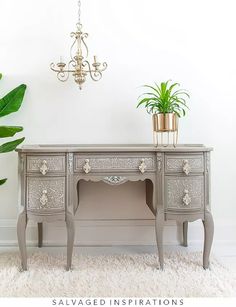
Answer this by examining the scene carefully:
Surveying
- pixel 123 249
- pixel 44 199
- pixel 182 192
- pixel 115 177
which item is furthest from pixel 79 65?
pixel 123 249

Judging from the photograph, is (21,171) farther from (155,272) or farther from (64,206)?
(155,272)

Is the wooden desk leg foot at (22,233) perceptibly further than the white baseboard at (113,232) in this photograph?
No

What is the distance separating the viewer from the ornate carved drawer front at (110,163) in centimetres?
218

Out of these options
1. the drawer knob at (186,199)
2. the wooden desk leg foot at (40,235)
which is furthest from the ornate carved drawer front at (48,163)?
the drawer knob at (186,199)

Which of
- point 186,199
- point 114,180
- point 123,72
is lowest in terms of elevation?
point 186,199

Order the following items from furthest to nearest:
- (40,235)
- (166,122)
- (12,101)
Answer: (40,235), (12,101), (166,122)

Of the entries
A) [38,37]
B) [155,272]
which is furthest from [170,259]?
[38,37]

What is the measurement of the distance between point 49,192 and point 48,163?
21 centimetres

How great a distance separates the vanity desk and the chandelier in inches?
30.0

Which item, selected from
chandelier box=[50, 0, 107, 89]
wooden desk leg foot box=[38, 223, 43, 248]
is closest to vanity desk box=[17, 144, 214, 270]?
wooden desk leg foot box=[38, 223, 43, 248]

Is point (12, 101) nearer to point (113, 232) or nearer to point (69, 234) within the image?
point (69, 234)

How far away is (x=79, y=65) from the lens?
2.56 m

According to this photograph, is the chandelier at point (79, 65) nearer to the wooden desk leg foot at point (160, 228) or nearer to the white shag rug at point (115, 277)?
the wooden desk leg foot at point (160, 228)

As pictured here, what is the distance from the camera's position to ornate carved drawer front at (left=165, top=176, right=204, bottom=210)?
7.16 ft
